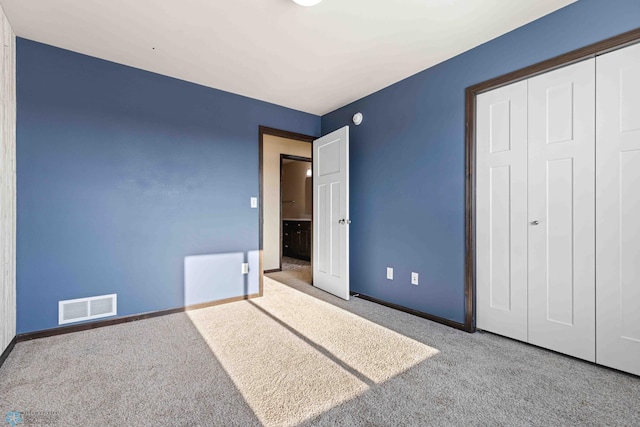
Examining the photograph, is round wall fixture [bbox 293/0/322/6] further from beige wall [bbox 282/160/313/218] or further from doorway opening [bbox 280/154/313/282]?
beige wall [bbox 282/160/313/218]

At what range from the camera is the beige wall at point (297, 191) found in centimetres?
705

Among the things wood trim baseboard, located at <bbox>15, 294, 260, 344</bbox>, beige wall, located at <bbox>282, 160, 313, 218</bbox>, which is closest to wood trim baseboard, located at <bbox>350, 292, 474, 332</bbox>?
wood trim baseboard, located at <bbox>15, 294, 260, 344</bbox>

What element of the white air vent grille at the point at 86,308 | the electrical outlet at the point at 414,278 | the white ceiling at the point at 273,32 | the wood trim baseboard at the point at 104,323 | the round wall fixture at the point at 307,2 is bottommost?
the wood trim baseboard at the point at 104,323

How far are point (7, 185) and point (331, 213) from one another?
9.26 feet

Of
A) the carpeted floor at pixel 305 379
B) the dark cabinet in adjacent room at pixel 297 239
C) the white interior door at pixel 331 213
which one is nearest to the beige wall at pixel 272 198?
the dark cabinet in adjacent room at pixel 297 239

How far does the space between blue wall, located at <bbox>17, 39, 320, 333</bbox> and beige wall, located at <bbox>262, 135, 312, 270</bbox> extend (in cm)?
146

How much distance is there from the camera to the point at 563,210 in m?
2.01

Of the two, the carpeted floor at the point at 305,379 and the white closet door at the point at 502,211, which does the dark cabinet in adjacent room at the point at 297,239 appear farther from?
the white closet door at the point at 502,211

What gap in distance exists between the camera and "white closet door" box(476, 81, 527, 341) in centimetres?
221

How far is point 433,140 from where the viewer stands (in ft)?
9.00

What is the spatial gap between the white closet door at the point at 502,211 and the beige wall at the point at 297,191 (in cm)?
484

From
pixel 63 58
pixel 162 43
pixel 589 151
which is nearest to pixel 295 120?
pixel 162 43

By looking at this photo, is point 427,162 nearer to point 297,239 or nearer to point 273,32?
point 273,32

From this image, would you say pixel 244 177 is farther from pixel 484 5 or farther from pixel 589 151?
pixel 589 151
